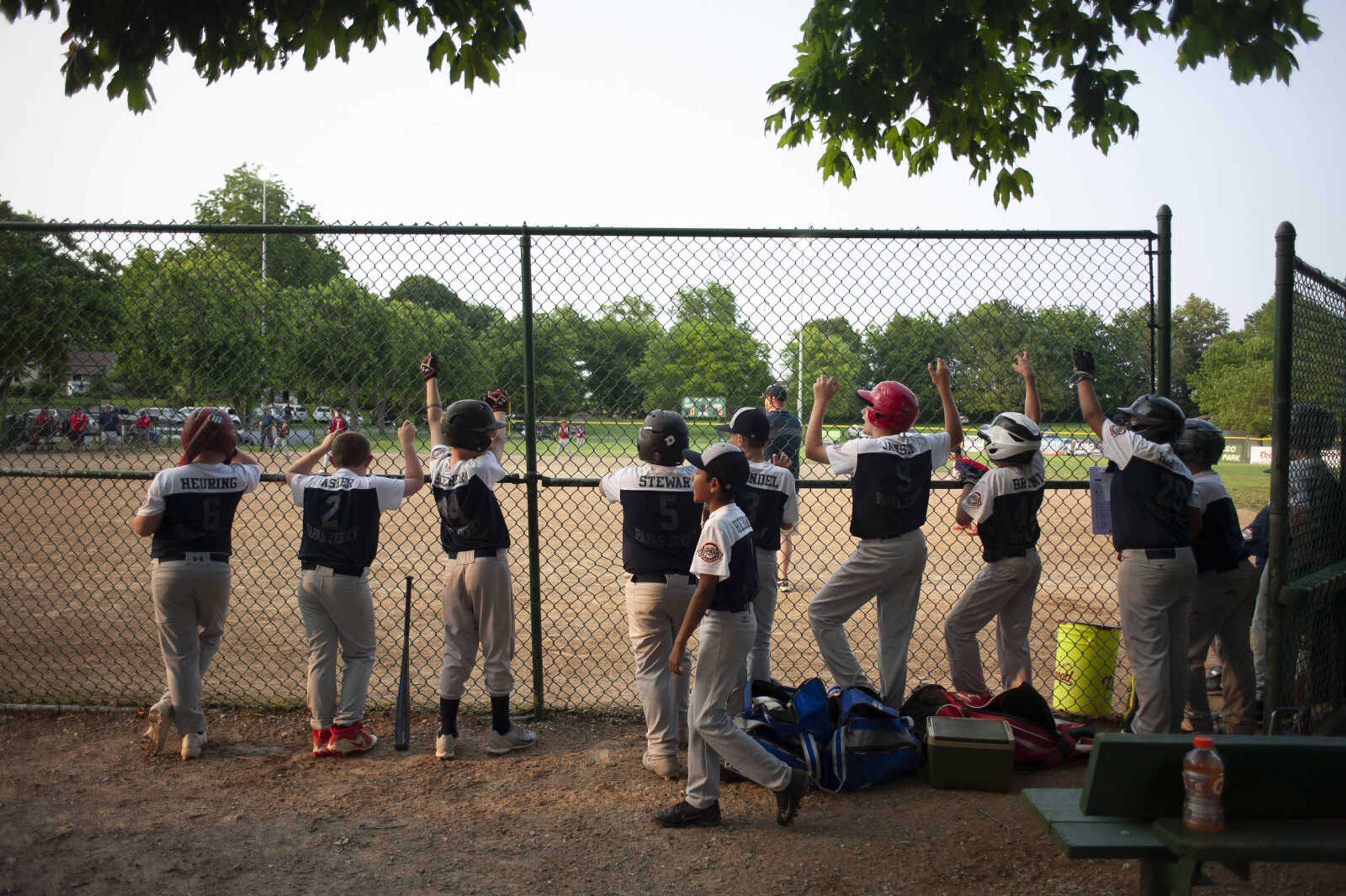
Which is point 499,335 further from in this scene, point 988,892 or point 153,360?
point 988,892

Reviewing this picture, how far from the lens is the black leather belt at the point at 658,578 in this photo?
187 inches

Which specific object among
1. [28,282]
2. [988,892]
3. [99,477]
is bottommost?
[988,892]

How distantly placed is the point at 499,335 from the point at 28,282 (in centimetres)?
290

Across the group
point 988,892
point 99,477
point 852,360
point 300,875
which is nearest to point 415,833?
point 300,875

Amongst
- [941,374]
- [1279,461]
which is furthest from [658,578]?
[1279,461]

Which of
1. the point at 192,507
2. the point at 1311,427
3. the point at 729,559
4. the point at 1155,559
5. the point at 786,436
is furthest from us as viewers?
the point at 786,436

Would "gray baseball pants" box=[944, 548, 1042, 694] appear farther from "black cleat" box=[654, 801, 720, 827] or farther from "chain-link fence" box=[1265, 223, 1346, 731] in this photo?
"black cleat" box=[654, 801, 720, 827]

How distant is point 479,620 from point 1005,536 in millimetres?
2919

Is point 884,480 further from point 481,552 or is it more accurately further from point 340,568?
point 340,568

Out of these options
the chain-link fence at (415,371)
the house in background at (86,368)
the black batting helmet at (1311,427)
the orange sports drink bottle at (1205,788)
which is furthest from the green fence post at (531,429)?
the black batting helmet at (1311,427)

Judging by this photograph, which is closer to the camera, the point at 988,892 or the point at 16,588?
the point at 988,892

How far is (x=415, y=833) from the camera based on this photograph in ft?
13.6

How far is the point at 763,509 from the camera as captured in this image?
5.24 m

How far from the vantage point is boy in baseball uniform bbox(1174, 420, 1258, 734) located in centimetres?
511
